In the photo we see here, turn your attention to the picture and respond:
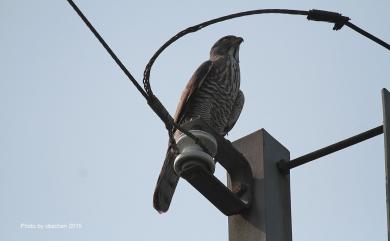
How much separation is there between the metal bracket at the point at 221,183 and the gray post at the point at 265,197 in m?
0.04

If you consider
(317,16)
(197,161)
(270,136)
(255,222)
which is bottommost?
(255,222)

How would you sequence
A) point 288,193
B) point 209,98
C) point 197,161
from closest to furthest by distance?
1. point 197,161
2. point 288,193
3. point 209,98

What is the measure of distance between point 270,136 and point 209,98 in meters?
3.63

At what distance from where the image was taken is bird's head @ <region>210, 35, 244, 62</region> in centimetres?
780

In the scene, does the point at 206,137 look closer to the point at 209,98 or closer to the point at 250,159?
the point at 250,159

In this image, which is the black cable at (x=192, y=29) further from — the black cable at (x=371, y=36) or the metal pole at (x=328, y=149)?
the metal pole at (x=328, y=149)

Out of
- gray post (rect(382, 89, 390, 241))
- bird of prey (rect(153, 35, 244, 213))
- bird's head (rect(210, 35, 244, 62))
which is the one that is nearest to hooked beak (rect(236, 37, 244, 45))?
bird's head (rect(210, 35, 244, 62))

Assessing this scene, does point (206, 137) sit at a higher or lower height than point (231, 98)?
lower

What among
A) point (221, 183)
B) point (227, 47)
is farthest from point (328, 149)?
point (227, 47)

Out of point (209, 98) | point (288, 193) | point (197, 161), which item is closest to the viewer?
point (197, 161)

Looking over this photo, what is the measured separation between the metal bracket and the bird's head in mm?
4274

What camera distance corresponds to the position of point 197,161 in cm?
312

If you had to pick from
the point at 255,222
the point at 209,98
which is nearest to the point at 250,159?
the point at 255,222

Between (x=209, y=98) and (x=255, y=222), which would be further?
(x=209, y=98)
